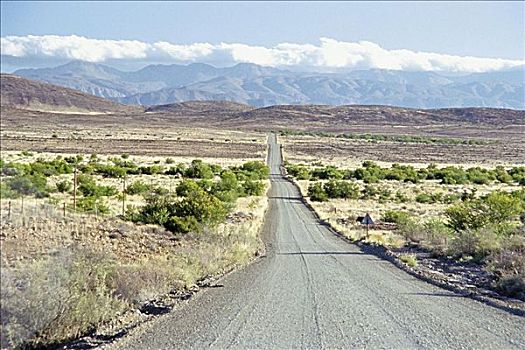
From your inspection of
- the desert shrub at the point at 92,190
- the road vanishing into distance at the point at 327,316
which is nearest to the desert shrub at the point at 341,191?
the desert shrub at the point at 92,190

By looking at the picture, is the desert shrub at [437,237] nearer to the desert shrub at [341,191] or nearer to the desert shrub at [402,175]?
the desert shrub at [341,191]

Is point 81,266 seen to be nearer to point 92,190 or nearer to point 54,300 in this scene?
point 54,300

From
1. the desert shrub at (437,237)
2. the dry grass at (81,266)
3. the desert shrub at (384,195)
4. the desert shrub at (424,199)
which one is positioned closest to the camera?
the dry grass at (81,266)

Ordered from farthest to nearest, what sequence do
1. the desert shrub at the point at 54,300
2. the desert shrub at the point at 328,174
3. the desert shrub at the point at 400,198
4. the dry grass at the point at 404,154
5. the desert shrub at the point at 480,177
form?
the dry grass at the point at 404,154, the desert shrub at the point at 328,174, the desert shrub at the point at 480,177, the desert shrub at the point at 400,198, the desert shrub at the point at 54,300

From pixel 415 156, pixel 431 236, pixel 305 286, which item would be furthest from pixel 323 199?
pixel 415 156

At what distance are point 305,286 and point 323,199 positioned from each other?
35592 mm

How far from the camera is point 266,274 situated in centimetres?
1700

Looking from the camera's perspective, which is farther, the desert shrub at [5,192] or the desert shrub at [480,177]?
the desert shrub at [480,177]

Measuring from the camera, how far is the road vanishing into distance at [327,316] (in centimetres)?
973

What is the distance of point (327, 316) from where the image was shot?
458 inches

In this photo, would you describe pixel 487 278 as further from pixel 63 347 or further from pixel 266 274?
pixel 63 347

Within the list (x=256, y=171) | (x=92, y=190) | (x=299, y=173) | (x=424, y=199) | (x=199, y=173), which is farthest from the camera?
(x=299, y=173)

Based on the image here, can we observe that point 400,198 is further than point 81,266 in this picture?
Yes

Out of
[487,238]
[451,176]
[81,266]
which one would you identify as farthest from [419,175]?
[81,266]
